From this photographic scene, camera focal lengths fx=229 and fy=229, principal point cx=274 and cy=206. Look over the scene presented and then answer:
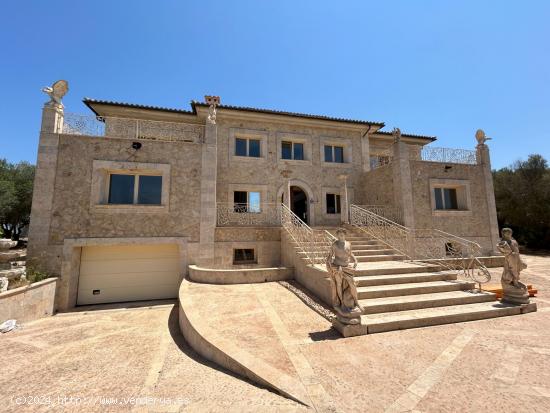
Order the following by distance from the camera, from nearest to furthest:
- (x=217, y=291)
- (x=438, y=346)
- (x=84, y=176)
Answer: (x=438, y=346) → (x=217, y=291) → (x=84, y=176)

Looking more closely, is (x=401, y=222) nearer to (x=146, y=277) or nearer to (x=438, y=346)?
(x=438, y=346)

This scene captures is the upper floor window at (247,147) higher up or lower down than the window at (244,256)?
higher up

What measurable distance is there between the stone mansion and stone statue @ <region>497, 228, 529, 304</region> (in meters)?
3.37

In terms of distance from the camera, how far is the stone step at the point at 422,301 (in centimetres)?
515

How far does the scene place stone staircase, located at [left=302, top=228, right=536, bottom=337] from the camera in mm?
4699

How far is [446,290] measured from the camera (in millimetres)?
6121

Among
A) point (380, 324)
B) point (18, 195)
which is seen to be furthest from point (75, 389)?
point (18, 195)

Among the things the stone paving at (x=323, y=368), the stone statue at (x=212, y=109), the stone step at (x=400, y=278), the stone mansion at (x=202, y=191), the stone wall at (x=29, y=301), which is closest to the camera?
the stone paving at (x=323, y=368)

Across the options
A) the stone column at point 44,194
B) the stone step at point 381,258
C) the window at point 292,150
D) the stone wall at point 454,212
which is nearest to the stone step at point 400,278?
the stone step at point 381,258

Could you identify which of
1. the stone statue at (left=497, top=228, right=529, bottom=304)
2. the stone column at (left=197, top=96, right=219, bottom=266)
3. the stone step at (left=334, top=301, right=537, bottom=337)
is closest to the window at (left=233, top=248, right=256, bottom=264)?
the stone column at (left=197, top=96, right=219, bottom=266)

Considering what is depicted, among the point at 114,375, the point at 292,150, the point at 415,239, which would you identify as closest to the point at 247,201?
the point at 292,150

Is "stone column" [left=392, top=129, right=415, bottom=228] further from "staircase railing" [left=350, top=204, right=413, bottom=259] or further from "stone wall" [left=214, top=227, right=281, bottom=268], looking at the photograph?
"stone wall" [left=214, top=227, right=281, bottom=268]

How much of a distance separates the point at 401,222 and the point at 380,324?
8.20 metres

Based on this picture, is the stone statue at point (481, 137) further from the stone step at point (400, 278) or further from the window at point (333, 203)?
the stone step at point (400, 278)
